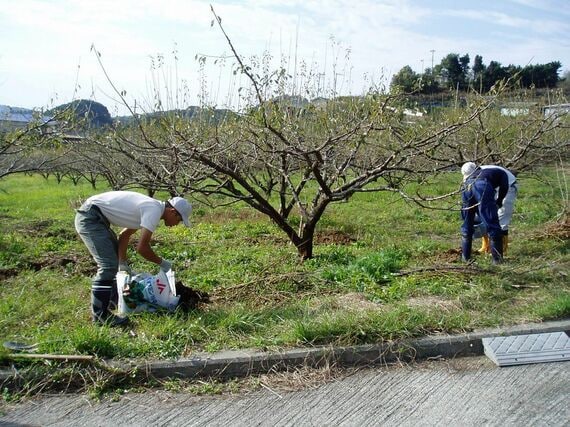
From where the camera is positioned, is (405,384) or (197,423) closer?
(197,423)

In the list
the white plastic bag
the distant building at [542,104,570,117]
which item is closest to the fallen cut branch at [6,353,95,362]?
the white plastic bag

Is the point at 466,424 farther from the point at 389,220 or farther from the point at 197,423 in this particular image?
the point at 389,220

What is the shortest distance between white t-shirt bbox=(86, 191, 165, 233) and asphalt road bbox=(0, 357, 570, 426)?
1591 mm

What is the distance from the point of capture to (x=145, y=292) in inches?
182

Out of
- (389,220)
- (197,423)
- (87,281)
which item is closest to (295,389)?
(197,423)

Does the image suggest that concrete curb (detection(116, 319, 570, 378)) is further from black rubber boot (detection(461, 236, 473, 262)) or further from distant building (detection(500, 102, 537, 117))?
distant building (detection(500, 102, 537, 117))

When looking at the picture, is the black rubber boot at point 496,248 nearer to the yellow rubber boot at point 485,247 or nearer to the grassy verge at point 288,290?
the grassy verge at point 288,290

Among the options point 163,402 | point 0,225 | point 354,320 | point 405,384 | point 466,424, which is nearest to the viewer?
point 466,424

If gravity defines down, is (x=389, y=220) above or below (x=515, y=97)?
below

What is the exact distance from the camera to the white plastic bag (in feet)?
15.1

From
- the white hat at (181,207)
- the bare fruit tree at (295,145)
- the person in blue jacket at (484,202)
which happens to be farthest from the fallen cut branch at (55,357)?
the person in blue jacket at (484,202)

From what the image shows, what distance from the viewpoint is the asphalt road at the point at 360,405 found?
10.7ft

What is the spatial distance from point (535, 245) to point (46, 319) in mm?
6569

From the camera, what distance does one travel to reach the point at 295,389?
368 cm
